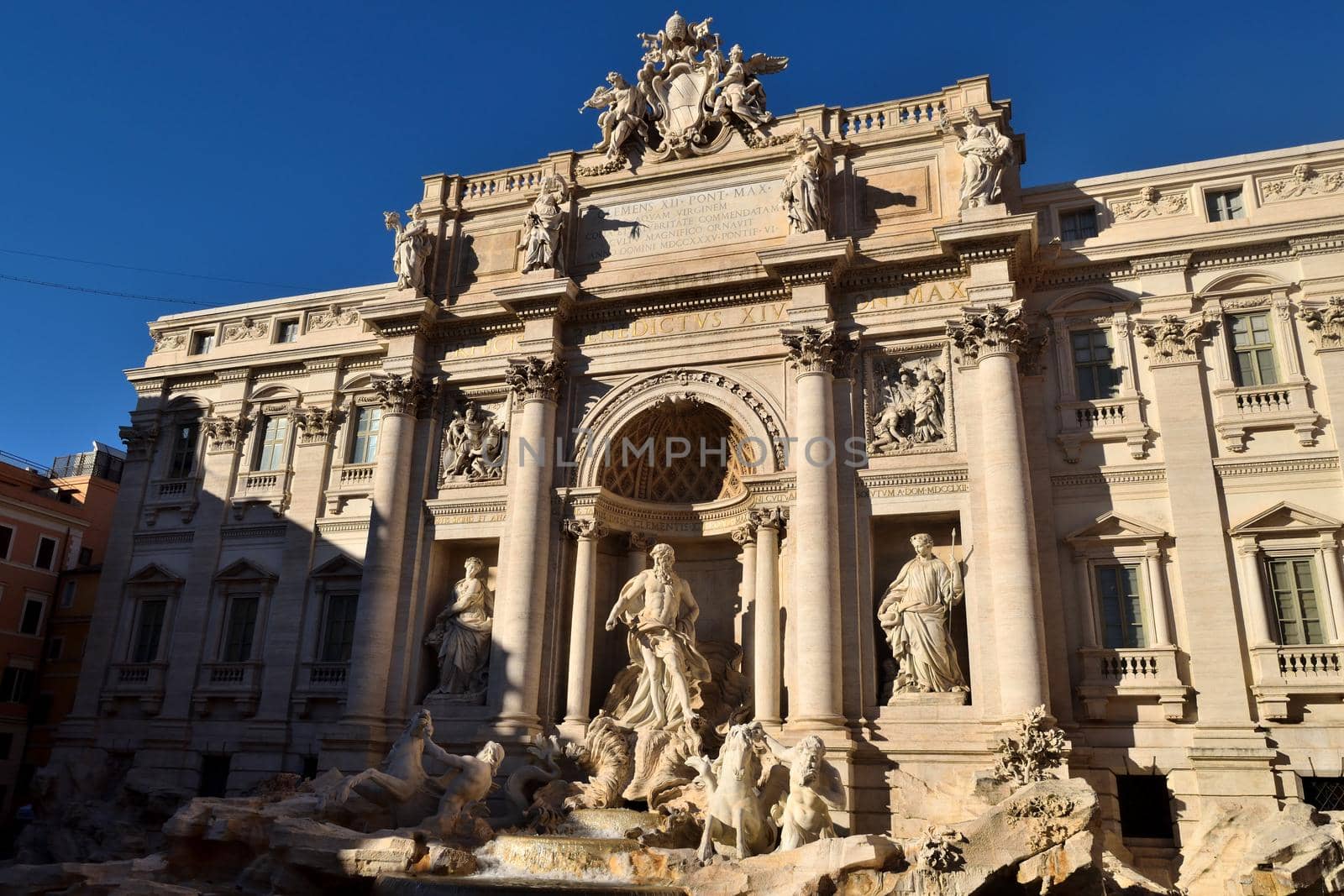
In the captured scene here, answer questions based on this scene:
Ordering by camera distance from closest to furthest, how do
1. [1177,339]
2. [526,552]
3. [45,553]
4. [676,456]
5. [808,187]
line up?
[1177,339], [526,552], [808,187], [676,456], [45,553]

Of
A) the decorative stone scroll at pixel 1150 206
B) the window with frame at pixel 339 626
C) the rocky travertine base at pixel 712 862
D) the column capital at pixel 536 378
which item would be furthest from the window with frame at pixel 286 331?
the decorative stone scroll at pixel 1150 206

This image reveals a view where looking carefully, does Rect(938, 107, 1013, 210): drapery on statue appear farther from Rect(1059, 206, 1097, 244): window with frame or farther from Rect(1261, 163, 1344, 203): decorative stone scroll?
Rect(1261, 163, 1344, 203): decorative stone scroll

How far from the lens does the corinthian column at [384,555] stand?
22297 mm

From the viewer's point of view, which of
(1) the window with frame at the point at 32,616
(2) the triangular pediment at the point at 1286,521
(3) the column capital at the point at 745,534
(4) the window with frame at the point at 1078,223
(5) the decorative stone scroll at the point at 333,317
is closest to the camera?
(2) the triangular pediment at the point at 1286,521

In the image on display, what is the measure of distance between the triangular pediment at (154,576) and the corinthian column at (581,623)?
426 inches

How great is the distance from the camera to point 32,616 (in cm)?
3375

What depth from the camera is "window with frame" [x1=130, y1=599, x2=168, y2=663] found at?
26203 millimetres

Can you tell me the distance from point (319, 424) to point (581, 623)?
9.11 meters

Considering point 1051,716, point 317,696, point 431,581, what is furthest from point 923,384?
point 317,696

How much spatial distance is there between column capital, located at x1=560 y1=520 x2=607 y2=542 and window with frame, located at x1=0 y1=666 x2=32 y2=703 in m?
20.8

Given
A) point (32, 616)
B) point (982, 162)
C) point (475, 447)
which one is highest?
point (982, 162)

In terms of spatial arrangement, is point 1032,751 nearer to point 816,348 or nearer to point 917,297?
point 816,348

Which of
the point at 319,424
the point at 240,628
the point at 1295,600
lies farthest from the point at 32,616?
the point at 1295,600

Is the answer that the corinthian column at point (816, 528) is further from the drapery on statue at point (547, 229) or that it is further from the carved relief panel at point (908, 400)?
the drapery on statue at point (547, 229)
